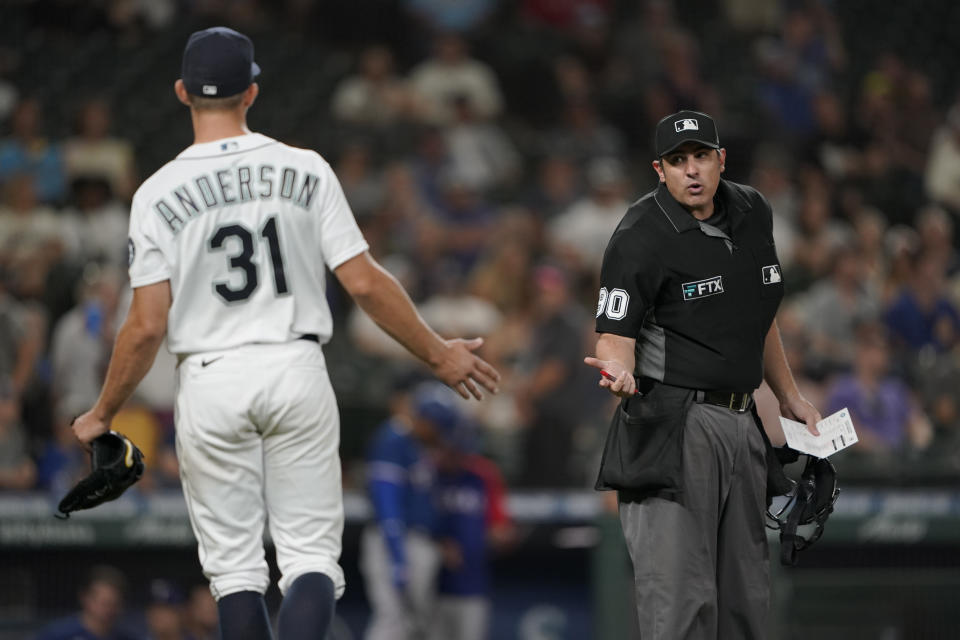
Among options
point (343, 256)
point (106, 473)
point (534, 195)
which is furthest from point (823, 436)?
point (534, 195)

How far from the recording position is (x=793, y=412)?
4.98 metres

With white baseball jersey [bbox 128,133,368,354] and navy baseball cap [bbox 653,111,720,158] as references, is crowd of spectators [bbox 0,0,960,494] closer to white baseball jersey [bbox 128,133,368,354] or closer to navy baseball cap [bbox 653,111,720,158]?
white baseball jersey [bbox 128,133,368,354]

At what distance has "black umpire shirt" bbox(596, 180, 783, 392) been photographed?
462 cm

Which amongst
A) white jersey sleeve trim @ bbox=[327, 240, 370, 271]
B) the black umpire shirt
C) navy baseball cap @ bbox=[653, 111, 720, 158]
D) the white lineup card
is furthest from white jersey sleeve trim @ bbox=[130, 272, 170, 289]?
the white lineup card

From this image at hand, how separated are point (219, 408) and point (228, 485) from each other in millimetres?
255

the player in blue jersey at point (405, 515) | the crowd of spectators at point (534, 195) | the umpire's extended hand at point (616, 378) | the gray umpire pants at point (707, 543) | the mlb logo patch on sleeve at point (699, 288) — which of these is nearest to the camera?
the umpire's extended hand at point (616, 378)

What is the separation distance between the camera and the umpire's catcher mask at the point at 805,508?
484 cm

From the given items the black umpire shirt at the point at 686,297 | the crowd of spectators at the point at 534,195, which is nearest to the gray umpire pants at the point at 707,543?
the black umpire shirt at the point at 686,297

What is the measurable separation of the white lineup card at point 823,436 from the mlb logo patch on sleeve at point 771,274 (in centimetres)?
48

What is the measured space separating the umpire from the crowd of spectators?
499cm

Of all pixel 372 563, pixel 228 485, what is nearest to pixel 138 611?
pixel 372 563

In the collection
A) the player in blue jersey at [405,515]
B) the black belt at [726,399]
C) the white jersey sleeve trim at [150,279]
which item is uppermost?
the white jersey sleeve trim at [150,279]

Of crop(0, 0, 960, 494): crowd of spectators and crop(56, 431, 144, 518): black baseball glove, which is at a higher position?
crop(0, 0, 960, 494): crowd of spectators

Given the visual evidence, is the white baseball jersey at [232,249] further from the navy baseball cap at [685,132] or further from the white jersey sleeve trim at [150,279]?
the navy baseball cap at [685,132]
